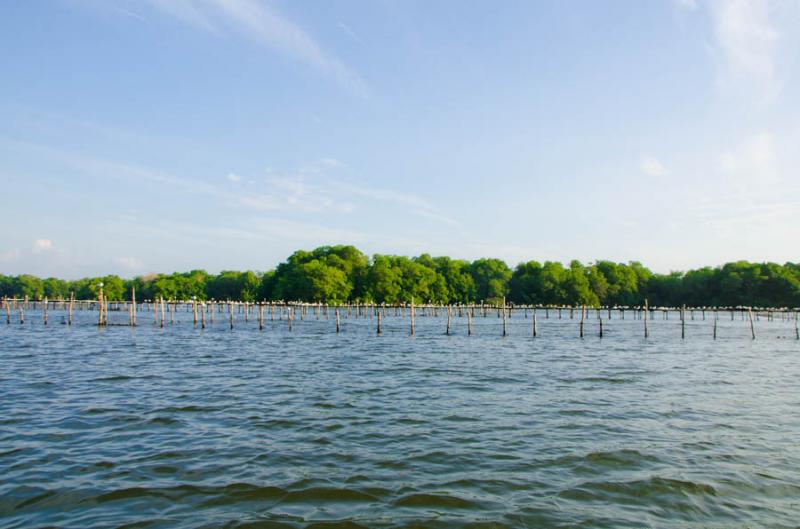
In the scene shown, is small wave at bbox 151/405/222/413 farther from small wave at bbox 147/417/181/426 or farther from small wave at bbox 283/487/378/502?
small wave at bbox 283/487/378/502

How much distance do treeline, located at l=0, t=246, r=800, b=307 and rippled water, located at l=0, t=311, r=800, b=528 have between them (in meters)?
102

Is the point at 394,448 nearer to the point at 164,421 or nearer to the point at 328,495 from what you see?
the point at 328,495

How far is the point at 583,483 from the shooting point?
9367mm

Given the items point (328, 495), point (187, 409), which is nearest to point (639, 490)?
point (328, 495)

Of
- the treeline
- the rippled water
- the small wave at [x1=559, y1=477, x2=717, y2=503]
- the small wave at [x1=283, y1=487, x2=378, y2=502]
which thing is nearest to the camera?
the rippled water

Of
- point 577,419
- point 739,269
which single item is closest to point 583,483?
point 577,419

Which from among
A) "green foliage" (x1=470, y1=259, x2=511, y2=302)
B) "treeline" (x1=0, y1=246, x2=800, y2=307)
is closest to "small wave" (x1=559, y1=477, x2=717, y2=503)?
"treeline" (x1=0, y1=246, x2=800, y2=307)

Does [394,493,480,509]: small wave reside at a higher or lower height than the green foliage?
lower

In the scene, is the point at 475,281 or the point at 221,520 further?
the point at 475,281

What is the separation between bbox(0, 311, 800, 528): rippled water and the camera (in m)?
8.11

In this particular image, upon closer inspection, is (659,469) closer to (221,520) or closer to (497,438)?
(497,438)

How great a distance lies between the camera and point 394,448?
11281 mm

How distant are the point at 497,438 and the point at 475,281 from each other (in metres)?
154

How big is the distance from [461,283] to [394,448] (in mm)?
145761
